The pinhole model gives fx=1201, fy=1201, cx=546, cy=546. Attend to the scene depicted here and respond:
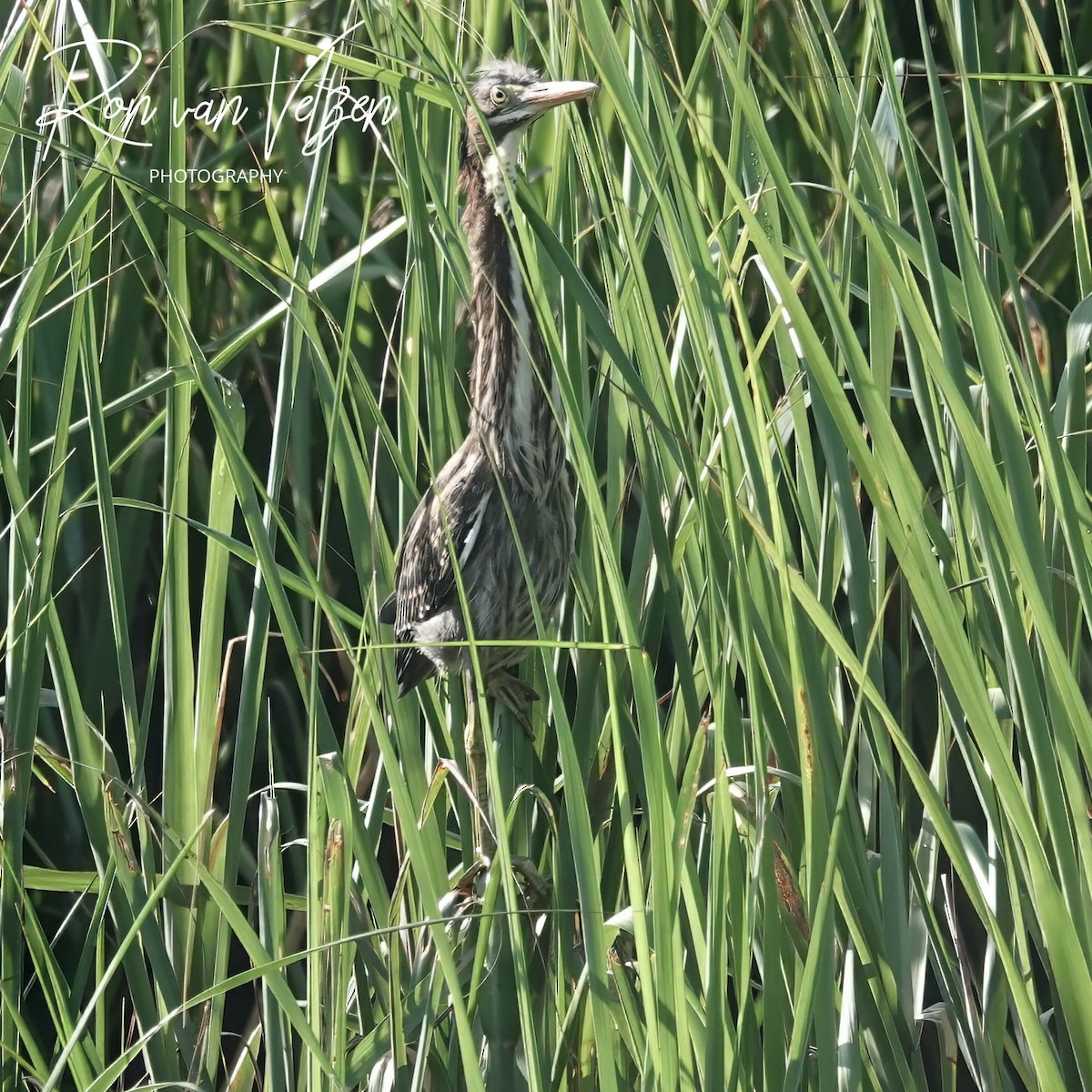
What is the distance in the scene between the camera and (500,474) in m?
1.40

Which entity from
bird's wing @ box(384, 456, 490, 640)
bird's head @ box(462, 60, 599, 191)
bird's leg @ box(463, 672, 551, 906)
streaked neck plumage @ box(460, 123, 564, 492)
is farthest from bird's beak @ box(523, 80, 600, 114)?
bird's leg @ box(463, 672, 551, 906)

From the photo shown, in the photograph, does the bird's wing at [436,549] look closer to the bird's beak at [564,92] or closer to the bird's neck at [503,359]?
the bird's neck at [503,359]

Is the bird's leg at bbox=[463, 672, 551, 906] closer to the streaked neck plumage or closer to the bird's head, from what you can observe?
the streaked neck plumage

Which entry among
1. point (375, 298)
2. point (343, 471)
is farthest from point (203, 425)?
point (343, 471)

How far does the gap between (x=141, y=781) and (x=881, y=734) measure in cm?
76

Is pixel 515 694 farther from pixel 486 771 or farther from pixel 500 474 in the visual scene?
pixel 500 474

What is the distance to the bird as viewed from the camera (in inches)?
56.2

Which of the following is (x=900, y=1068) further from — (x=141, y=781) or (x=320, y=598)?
(x=141, y=781)

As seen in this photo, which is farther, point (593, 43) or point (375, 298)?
point (375, 298)

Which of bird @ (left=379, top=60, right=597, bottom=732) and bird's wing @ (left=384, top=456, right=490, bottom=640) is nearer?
bird @ (left=379, top=60, right=597, bottom=732)

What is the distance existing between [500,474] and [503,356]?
17 cm

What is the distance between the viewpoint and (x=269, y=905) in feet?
3.84

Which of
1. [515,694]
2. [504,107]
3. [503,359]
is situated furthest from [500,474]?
[504,107]

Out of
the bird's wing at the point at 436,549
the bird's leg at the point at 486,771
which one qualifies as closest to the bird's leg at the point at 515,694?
the bird's leg at the point at 486,771
